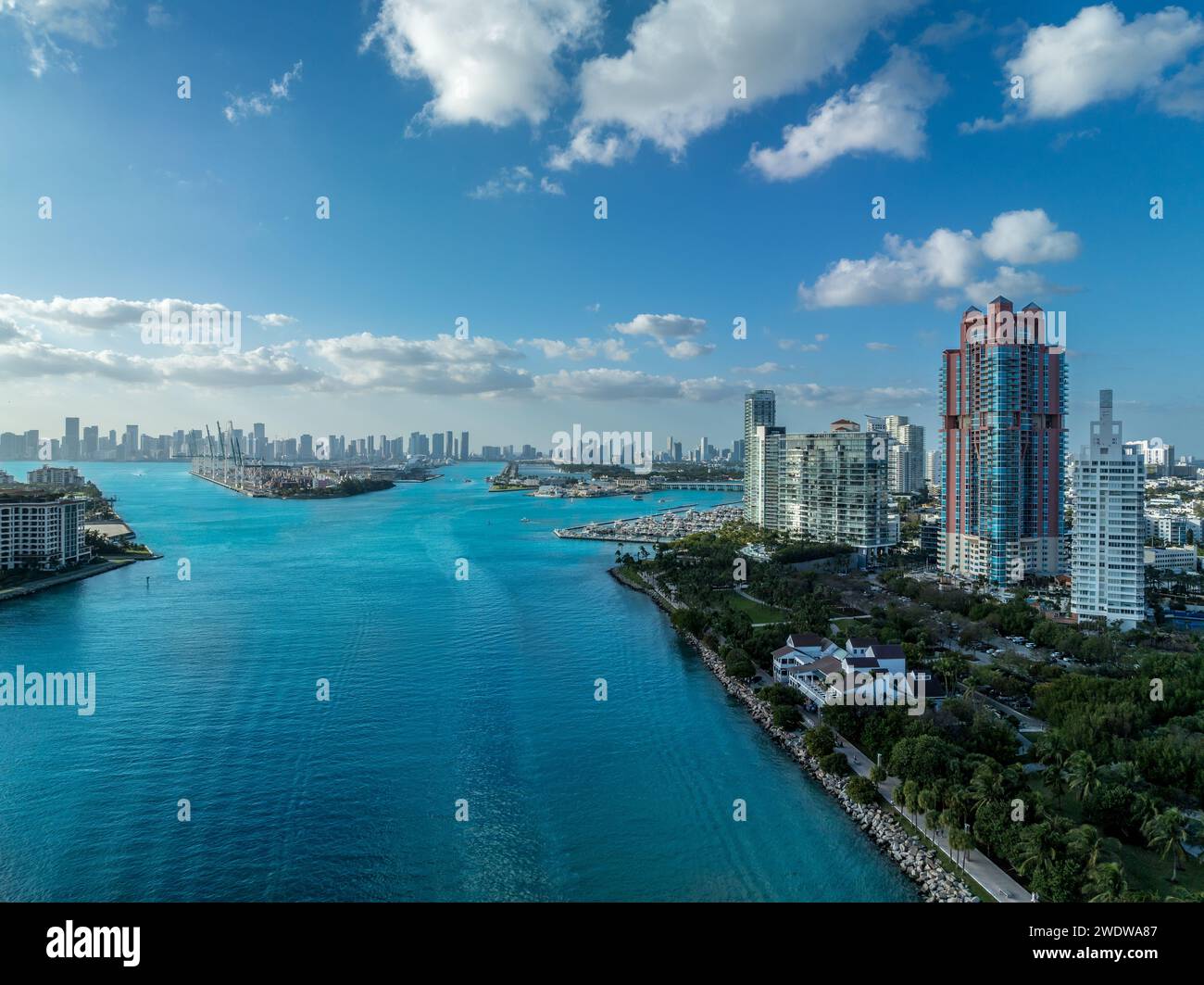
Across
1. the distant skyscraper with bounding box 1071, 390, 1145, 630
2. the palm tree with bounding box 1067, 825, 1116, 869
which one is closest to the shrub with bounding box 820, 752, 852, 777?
the palm tree with bounding box 1067, 825, 1116, 869

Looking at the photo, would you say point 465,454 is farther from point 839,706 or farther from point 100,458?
point 839,706

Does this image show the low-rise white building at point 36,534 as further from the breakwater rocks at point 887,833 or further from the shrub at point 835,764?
the shrub at point 835,764

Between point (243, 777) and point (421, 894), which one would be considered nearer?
point (421, 894)

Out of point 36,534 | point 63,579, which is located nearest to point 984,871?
point 63,579

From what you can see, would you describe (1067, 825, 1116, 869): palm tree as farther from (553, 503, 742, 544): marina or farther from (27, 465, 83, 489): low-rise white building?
(27, 465, 83, 489): low-rise white building
